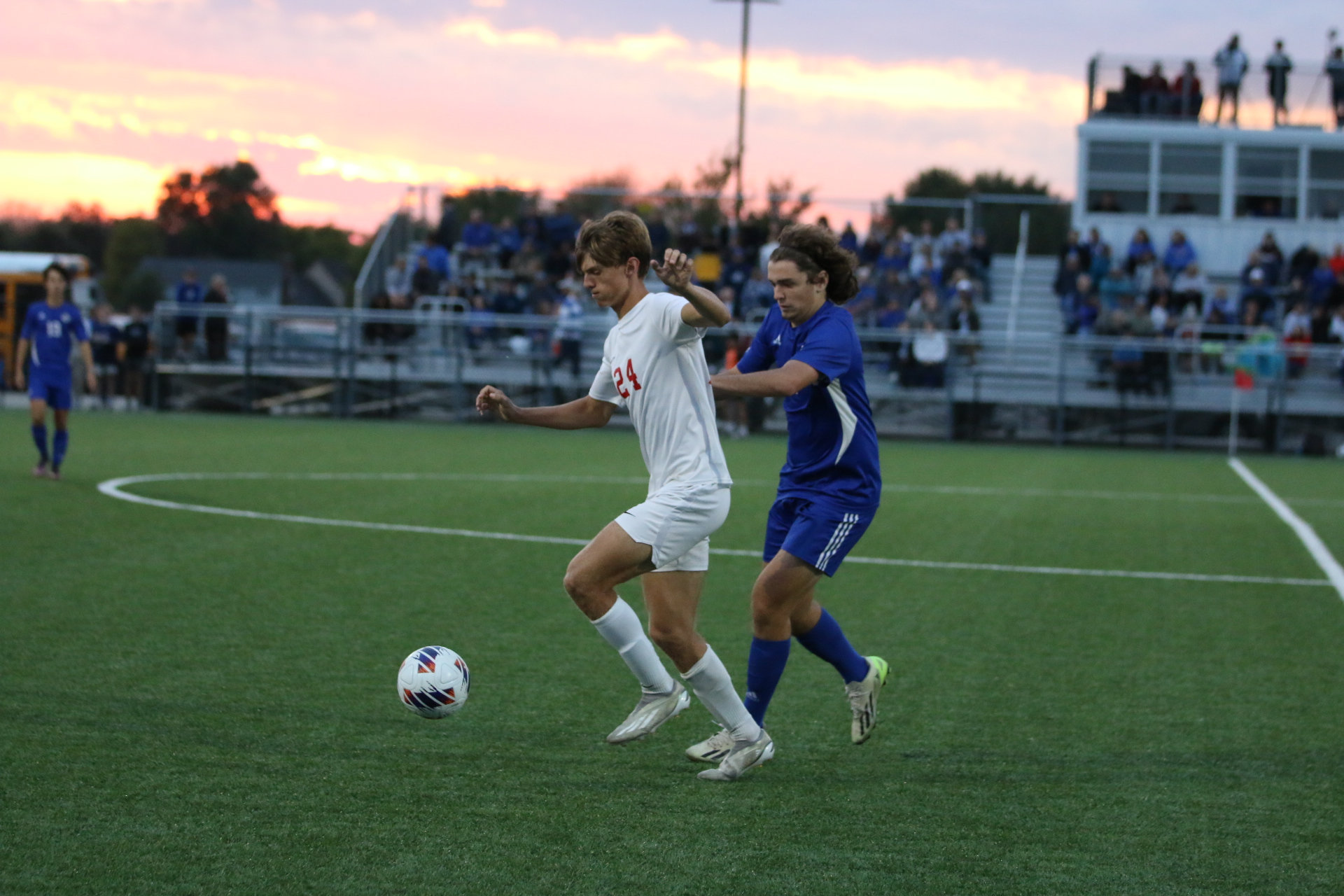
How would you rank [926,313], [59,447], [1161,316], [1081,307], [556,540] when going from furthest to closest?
[1081,307]
[926,313]
[1161,316]
[59,447]
[556,540]

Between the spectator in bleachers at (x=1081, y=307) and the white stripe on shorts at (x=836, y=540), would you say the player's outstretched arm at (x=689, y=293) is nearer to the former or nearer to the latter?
the white stripe on shorts at (x=836, y=540)

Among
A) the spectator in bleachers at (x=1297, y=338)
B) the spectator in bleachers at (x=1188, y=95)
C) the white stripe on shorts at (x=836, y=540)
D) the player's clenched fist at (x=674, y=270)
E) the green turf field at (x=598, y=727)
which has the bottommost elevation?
the green turf field at (x=598, y=727)

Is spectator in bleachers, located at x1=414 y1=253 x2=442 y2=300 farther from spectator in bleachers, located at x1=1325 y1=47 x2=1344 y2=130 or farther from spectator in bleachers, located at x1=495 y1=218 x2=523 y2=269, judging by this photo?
spectator in bleachers, located at x1=1325 y1=47 x2=1344 y2=130

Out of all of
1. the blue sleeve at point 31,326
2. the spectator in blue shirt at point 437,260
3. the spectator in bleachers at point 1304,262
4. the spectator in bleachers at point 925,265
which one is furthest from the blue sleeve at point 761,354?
the spectator in bleachers at point 1304,262

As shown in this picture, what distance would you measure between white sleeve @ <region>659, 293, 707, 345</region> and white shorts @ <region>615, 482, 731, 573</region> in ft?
1.59

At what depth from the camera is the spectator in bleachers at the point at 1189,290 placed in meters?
25.5

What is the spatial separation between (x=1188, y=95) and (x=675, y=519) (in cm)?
2992

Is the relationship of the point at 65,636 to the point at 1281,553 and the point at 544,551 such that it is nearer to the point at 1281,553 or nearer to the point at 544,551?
the point at 544,551

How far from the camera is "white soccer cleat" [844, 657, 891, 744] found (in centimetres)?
498

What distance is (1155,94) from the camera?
31.2 m

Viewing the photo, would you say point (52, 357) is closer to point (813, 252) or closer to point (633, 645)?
point (633, 645)

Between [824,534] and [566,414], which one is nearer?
[824,534]

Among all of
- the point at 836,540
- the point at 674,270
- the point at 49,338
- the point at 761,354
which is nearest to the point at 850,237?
the point at 49,338

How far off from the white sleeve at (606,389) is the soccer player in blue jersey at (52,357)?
950 centimetres
